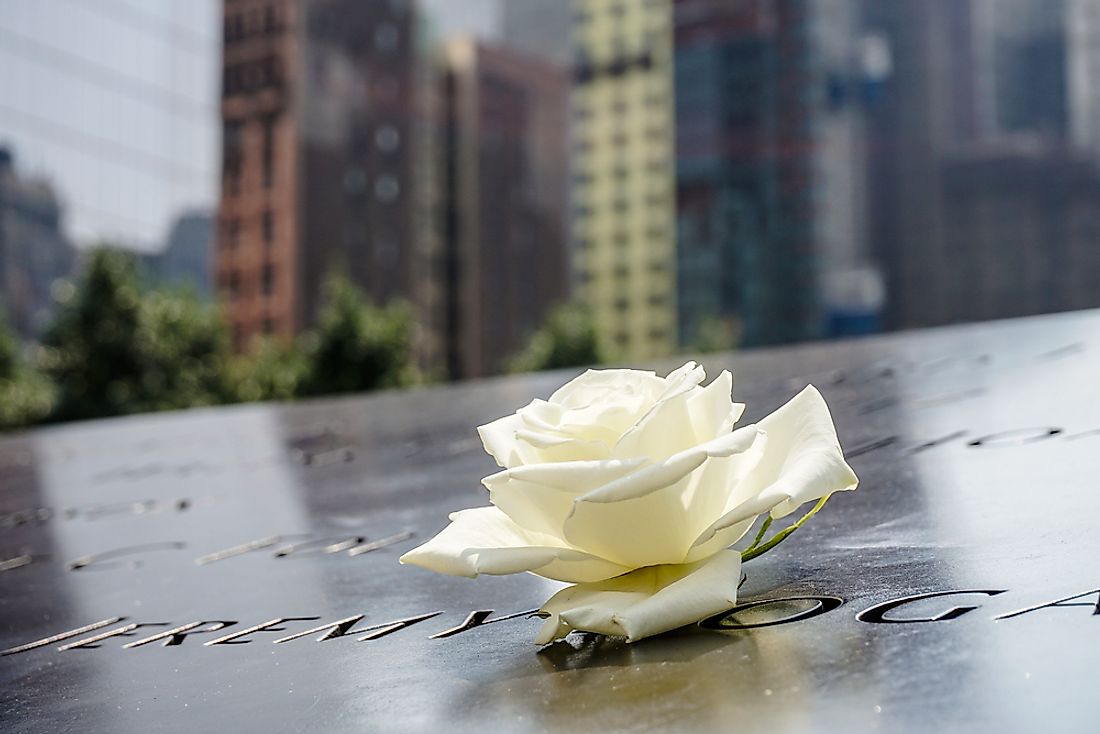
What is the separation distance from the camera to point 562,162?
60000mm

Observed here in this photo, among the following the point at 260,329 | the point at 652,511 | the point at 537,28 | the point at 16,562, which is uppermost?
the point at 537,28

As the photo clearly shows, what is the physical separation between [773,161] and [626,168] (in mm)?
9809

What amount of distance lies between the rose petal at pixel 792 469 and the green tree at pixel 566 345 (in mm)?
23356

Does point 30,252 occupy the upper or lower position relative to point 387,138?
lower

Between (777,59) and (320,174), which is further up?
(777,59)

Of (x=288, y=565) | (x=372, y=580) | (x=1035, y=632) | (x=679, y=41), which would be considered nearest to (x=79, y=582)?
(x=288, y=565)

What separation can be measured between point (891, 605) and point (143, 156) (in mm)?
38008

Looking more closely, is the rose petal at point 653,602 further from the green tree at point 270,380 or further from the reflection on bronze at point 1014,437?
Result: the green tree at point 270,380

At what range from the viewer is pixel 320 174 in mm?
54188

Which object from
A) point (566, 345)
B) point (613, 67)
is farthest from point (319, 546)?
point (613, 67)

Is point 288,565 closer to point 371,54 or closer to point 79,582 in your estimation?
point 79,582

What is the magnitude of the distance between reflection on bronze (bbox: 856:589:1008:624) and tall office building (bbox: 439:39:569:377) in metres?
57.0

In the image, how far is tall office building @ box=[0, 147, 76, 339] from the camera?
32.1 metres

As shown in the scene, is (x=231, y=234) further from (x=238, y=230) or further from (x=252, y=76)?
(x=252, y=76)
